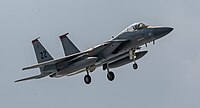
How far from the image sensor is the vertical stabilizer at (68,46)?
45.4 m

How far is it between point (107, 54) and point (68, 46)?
3.98 meters

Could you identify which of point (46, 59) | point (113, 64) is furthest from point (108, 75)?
point (46, 59)

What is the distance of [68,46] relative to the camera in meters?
45.6

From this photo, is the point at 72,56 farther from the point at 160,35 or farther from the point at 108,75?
the point at 160,35

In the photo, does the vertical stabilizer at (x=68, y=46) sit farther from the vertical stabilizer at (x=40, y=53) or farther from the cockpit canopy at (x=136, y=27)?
the cockpit canopy at (x=136, y=27)

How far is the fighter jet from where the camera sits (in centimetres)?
4142

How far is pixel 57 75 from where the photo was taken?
44.3 metres

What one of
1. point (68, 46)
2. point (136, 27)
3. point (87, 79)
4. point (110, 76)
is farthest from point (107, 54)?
point (68, 46)

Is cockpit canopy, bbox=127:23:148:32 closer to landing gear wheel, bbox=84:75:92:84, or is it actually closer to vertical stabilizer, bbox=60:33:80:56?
landing gear wheel, bbox=84:75:92:84

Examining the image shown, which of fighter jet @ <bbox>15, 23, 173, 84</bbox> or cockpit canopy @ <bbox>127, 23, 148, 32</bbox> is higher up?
cockpit canopy @ <bbox>127, 23, 148, 32</bbox>

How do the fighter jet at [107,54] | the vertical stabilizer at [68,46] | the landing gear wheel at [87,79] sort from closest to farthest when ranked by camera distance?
the fighter jet at [107,54]
the landing gear wheel at [87,79]
the vertical stabilizer at [68,46]

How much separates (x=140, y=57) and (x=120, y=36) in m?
2.21

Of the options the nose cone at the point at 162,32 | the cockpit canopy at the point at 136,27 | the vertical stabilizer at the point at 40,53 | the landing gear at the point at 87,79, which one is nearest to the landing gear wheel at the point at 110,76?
the landing gear at the point at 87,79

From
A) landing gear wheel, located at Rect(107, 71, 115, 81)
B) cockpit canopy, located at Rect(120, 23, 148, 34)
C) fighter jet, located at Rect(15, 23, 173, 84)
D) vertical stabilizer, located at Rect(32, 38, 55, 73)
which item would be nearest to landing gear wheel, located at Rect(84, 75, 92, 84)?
fighter jet, located at Rect(15, 23, 173, 84)
